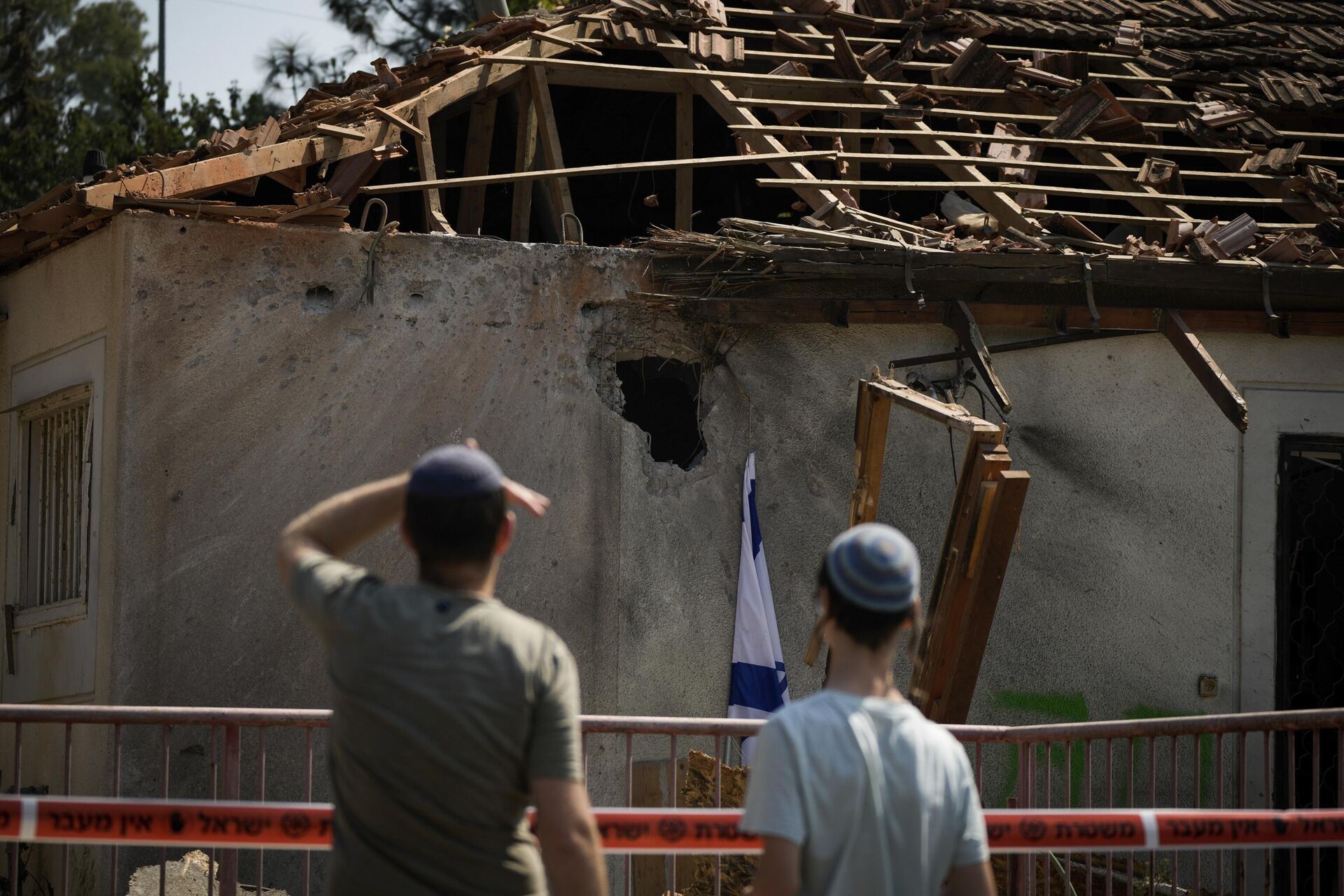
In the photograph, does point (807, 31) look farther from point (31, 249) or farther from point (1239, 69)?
point (31, 249)

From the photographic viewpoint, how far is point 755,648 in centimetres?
838

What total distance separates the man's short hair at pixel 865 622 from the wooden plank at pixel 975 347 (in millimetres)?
5137

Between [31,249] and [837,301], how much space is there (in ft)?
15.4

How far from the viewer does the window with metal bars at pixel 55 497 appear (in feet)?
27.6

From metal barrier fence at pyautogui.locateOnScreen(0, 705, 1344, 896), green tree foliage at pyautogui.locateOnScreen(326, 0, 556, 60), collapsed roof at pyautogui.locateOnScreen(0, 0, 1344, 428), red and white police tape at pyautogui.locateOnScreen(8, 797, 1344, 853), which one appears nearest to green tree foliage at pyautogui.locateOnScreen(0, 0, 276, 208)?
green tree foliage at pyautogui.locateOnScreen(326, 0, 556, 60)

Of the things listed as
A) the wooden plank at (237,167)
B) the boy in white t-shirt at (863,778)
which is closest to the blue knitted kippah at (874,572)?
the boy in white t-shirt at (863,778)

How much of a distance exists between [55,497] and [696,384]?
3.83m

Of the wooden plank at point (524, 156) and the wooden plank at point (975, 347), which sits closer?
the wooden plank at point (975, 347)

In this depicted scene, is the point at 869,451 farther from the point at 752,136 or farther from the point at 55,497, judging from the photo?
the point at 55,497

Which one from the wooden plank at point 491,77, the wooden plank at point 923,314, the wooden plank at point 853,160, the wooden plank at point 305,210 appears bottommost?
the wooden plank at point 923,314

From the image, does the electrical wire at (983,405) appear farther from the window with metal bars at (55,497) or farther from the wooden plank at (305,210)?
the window with metal bars at (55,497)

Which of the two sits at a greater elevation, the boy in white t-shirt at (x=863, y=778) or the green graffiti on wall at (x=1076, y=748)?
the boy in white t-shirt at (x=863, y=778)

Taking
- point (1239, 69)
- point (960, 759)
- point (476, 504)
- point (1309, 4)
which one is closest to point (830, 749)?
point (960, 759)

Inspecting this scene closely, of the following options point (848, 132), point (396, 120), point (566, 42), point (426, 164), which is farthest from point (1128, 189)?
point (396, 120)
